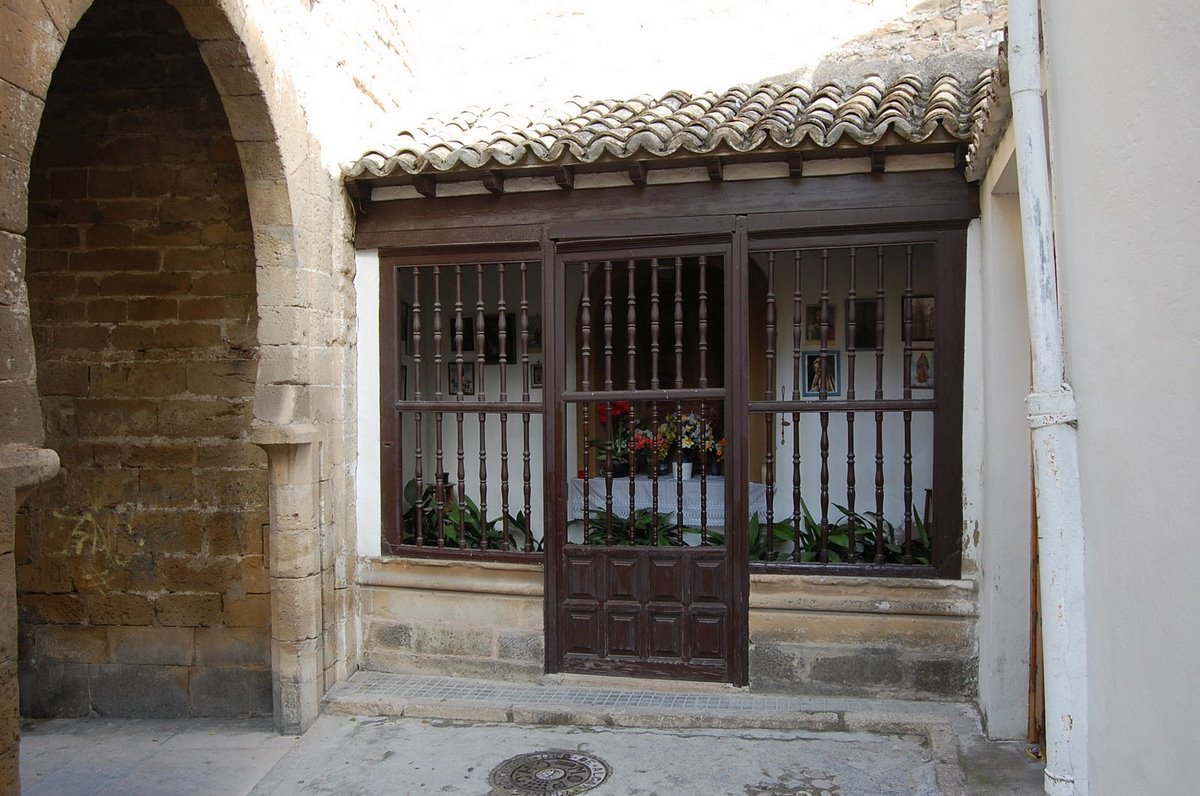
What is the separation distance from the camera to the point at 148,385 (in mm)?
5098

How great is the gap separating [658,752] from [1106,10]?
359 centimetres

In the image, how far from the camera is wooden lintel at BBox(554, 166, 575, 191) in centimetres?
483

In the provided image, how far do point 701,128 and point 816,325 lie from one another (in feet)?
7.58

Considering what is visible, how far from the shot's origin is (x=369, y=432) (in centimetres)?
538

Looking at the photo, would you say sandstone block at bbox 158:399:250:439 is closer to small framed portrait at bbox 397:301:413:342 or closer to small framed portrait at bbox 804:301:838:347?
small framed portrait at bbox 397:301:413:342

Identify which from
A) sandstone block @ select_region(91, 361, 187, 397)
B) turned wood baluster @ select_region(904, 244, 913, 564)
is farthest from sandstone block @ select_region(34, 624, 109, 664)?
turned wood baluster @ select_region(904, 244, 913, 564)

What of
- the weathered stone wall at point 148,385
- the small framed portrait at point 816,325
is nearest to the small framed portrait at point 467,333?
the weathered stone wall at point 148,385

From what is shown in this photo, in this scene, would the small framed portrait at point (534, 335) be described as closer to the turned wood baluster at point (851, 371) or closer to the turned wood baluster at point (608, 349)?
the turned wood baluster at point (608, 349)

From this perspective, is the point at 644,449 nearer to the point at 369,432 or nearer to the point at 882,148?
the point at 369,432

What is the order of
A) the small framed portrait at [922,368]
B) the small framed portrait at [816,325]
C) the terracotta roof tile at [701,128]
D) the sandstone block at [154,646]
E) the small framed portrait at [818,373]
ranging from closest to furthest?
the terracotta roof tile at [701,128]
the sandstone block at [154,646]
the small framed portrait at [922,368]
the small framed portrait at [818,373]
the small framed portrait at [816,325]

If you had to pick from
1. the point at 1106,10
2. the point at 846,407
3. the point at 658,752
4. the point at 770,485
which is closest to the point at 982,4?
the point at 846,407

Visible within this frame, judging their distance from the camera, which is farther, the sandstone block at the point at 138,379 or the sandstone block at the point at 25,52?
the sandstone block at the point at 138,379

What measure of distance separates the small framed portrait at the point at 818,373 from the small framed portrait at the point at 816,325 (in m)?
0.10

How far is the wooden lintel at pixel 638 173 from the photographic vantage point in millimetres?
4736
